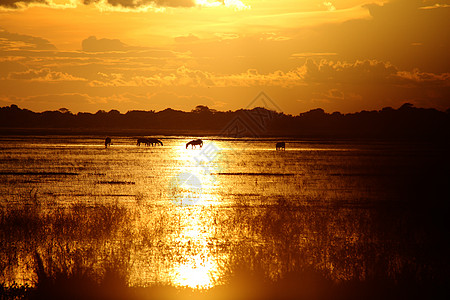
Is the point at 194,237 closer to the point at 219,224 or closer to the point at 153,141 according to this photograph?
the point at 219,224

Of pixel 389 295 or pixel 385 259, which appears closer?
pixel 389 295

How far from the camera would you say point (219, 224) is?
670 inches

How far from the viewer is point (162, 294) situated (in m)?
10.2

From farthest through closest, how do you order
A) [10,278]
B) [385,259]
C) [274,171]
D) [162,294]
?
[274,171] → [385,259] → [10,278] → [162,294]

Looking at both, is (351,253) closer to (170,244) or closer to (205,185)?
(170,244)

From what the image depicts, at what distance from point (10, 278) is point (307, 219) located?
934cm

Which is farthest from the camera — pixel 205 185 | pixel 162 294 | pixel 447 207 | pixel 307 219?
pixel 205 185

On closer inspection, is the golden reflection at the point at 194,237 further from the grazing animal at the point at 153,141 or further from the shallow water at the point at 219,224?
the grazing animal at the point at 153,141

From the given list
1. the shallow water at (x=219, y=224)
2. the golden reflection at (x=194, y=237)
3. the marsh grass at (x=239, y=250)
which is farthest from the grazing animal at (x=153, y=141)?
the marsh grass at (x=239, y=250)

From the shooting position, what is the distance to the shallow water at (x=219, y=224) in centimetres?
1195

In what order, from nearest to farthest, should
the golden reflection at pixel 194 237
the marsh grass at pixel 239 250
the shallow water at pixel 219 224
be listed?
the marsh grass at pixel 239 250 < the golden reflection at pixel 194 237 < the shallow water at pixel 219 224

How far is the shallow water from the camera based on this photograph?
1195cm

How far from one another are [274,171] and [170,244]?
23098 millimetres

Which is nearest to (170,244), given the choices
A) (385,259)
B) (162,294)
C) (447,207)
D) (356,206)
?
(162,294)
